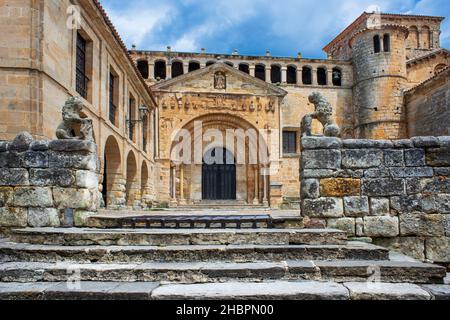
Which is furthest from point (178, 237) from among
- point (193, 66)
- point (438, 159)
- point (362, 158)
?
point (193, 66)

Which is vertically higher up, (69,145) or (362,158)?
(69,145)

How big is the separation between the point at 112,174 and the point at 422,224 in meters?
10.8

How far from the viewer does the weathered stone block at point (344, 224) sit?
215 inches

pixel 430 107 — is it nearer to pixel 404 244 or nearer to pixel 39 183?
pixel 404 244

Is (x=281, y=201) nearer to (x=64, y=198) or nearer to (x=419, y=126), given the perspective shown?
(x=419, y=126)

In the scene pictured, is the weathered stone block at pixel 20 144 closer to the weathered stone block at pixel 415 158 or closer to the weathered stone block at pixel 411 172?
the weathered stone block at pixel 411 172

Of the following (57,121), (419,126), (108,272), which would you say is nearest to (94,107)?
(57,121)

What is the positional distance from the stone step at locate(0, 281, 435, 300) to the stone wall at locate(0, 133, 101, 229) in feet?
6.33

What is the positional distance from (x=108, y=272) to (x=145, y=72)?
21791mm

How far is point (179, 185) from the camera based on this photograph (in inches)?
828

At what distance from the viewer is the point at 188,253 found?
413 centimetres

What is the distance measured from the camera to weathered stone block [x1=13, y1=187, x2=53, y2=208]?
5414 millimetres

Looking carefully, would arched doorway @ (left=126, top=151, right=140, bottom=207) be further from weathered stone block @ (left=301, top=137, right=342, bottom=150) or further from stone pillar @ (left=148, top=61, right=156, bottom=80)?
weathered stone block @ (left=301, top=137, right=342, bottom=150)

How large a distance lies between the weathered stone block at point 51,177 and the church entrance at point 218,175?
54.4 ft
